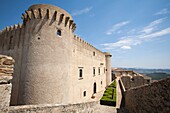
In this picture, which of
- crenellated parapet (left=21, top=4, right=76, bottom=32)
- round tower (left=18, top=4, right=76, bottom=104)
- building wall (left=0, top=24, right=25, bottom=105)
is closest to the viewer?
round tower (left=18, top=4, right=76, bottom=104)

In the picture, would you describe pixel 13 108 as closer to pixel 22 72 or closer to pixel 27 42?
pixel 22 72

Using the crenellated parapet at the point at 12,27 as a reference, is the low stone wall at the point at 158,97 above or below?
below

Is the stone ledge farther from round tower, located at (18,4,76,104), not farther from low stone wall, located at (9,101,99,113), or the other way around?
round tower, located at (18,4,76,104)

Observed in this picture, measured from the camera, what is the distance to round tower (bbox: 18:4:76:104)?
24.1 feet

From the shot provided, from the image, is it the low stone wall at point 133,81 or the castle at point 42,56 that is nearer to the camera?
the castle at point 42,56

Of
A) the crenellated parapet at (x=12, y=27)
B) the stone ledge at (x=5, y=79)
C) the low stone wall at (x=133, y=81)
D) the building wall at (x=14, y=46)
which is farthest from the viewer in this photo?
the low stone wall at (x=133, y=81)

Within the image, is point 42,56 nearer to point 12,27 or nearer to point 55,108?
point 55,108

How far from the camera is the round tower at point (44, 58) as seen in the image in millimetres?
7356

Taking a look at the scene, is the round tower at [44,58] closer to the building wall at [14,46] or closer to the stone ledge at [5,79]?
the building wall at [14,46]

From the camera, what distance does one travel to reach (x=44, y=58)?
771 cm

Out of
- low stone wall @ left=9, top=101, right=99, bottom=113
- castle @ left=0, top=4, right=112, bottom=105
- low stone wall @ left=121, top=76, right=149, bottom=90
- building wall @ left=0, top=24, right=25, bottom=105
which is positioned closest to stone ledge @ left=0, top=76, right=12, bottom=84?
low stone wall @ left=9, top=101, right=99, bottom=113

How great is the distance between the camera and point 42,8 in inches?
319

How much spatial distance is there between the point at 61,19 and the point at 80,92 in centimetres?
949

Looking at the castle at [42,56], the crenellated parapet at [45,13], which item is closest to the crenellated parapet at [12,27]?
the castle at [42,56]
